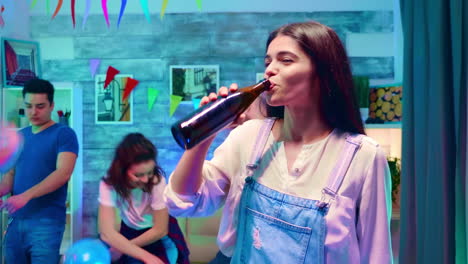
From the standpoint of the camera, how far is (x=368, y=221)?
0.96m

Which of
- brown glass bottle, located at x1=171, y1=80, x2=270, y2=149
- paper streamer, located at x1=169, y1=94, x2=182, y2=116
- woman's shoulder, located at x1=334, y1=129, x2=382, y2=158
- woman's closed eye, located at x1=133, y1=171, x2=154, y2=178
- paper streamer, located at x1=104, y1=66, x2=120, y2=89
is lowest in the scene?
woman's closed eye, located at x1=133, y1=171, x2=154, y2=178

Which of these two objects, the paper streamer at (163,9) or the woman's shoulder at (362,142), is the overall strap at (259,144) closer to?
the woman's shoulder at (362,142)

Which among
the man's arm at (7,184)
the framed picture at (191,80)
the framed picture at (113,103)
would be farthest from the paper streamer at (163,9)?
the man's arm at (7,184)

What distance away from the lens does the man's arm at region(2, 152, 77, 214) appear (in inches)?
117

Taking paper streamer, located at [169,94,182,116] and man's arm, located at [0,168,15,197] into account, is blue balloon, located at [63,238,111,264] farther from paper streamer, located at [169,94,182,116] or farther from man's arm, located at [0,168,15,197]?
paper streamer, located at [169,94,182,116]

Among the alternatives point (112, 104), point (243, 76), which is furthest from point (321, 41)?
point (112, 104)

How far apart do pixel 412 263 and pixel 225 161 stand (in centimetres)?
156

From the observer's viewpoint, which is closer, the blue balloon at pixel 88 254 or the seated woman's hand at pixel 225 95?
the seated woman's hand at pixel 225 95

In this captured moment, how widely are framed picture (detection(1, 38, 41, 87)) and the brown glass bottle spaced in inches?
131

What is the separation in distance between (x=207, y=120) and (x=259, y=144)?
0.50ft

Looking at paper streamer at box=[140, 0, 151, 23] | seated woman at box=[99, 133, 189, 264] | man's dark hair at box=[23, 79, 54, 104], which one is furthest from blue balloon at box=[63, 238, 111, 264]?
paper streamer at box=[140, 0, 151, 23]

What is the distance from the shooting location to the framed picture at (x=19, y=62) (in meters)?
3.89

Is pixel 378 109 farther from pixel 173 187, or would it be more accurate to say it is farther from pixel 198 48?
pixel 173 187

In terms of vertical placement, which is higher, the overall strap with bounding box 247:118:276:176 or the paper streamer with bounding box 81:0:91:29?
the paper streamer with bounding box 81:0:91:29
